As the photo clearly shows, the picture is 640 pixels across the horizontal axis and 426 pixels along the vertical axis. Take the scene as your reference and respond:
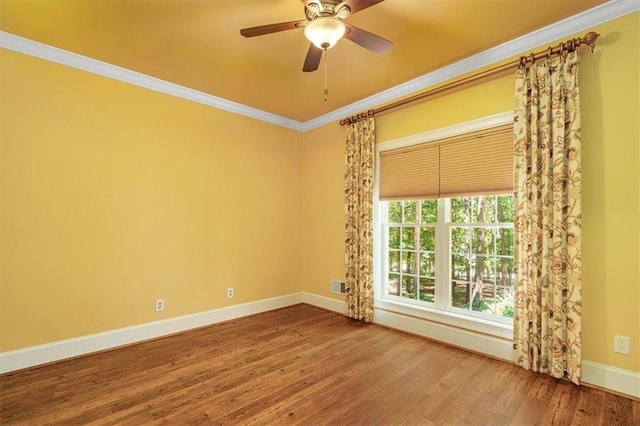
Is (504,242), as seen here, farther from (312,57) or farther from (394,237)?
(312,57)

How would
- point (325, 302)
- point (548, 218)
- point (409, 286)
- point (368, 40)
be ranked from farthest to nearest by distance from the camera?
point (325, 302) → point (409, 286) → point (548, 218) → point (368, 40)

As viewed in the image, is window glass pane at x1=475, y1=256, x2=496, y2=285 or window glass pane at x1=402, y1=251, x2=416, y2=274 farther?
window glass pane at x1=402, y1=251, x2=416, y2=274

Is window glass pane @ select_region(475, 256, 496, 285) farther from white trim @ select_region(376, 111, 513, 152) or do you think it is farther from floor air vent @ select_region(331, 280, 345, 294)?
floor air vent @ select_region(331, 280, 345, 294)

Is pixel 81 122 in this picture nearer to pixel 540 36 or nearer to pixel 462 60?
pixel 462 60

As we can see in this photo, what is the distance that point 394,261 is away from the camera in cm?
379

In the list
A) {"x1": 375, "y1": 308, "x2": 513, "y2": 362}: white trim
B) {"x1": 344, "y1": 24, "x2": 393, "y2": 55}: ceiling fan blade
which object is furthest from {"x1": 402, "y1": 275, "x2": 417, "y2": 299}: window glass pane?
{"x1": 344, "y1": 24, "x2": 393, "y2": 55}: ceiling fan blade

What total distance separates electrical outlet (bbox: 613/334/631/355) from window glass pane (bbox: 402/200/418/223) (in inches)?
76.4

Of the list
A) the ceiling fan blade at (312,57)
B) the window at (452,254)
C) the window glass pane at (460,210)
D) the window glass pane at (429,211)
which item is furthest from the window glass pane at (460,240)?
the ceiling fan blade at (312,57)

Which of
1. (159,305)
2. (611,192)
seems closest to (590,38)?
(611,192)

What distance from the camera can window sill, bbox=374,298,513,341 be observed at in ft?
9.14

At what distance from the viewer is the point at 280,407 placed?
2.05m

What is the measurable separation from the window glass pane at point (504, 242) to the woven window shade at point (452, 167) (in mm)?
423

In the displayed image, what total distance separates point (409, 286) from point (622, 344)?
5.99 ft

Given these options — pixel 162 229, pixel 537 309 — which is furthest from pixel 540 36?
pixel 162 229
